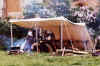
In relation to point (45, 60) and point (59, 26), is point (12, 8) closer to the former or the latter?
point (59, 26)

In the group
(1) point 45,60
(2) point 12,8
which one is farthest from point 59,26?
(2) point 12,8

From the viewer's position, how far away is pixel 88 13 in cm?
573

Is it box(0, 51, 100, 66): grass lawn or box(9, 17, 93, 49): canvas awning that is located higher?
box(9, 17, 93, 49): canvas awning

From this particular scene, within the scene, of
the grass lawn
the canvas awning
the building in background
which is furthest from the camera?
the building in background

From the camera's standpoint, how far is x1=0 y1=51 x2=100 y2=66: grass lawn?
4.95 m

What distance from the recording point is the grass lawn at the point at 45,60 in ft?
16.3

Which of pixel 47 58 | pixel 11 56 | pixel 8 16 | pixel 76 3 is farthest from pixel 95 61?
pixel 8 16

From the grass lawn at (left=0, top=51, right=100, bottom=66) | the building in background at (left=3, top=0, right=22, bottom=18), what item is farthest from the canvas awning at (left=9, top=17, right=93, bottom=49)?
the grass lawn at (left=0, top=51, right=100, bottom=66)

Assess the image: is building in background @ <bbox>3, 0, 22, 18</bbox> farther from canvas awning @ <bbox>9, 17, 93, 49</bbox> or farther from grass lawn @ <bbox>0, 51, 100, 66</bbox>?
grass lawn @ <bbox>0, 51, 100, 66</bbox>

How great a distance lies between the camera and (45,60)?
5316 millimetres

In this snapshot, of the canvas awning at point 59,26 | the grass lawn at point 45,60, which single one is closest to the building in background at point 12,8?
the canvas awning at point 59,26

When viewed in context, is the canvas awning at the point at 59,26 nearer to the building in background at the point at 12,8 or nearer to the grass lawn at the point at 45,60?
the building in background at the point at 12,8

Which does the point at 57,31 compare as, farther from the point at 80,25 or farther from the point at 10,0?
the point at 10,0

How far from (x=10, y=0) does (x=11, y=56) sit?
4.36ft
